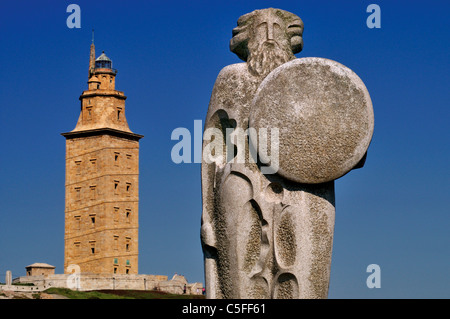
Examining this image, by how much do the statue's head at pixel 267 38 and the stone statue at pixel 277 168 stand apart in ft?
0.05

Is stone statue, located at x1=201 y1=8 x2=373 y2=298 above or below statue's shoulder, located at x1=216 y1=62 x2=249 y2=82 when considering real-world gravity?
below

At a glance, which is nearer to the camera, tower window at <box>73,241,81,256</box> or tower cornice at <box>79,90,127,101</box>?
tower window at <box>73,241,81,256</box>

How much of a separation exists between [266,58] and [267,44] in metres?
0.14

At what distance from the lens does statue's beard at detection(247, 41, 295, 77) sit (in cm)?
1061

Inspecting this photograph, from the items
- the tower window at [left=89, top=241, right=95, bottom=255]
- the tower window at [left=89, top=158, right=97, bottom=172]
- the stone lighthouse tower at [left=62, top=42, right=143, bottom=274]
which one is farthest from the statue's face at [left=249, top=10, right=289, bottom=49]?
the tower window at [left=89, top=158, right=97, bottom=172]

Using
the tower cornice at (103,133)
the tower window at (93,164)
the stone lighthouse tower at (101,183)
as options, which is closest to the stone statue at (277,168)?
the stone lighthouse tower at (101,183)

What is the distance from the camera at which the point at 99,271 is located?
2894 inches

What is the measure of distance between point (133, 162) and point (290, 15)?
66602 millimetres

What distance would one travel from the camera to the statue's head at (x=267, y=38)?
1064cm

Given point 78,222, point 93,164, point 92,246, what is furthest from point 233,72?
point 78,222

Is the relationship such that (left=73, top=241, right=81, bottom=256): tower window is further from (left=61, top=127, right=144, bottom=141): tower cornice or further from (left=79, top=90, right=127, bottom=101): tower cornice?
(left=79, top=90, right=127, bottom=101): tower cornice

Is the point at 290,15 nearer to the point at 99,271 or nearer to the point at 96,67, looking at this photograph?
the point at 99,271

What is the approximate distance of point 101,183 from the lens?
76188mm

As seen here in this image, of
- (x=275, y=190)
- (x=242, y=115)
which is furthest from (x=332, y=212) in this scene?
(x=242, y=115)
